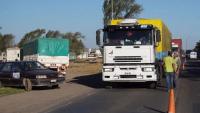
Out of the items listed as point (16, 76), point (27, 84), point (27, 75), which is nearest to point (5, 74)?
point (16, 76)

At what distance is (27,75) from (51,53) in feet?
44.8

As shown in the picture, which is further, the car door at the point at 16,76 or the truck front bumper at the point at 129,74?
the car door at the point at 16,76

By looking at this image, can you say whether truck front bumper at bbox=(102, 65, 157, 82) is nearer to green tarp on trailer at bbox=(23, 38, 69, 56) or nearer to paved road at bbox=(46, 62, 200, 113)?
paved road at bbox=(46, 62, 200, 113)

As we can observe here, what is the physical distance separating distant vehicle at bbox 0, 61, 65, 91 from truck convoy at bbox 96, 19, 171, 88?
2.60m

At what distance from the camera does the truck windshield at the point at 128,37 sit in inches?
977

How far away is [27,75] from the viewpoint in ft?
80.9

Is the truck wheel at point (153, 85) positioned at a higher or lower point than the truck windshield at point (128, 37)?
lower

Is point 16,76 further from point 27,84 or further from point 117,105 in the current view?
point 117,105

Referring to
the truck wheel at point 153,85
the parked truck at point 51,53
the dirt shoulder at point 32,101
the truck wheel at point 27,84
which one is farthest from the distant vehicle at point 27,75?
the parked truck at point 51,53

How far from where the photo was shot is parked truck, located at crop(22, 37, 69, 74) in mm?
→ 37562

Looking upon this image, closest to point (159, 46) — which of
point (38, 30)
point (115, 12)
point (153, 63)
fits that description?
point (153, 63)

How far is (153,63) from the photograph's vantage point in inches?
970

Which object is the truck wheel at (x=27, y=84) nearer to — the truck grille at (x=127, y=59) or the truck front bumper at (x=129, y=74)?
the truck front bumper at (x=129, y=74)

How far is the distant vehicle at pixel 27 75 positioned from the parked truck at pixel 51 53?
34.5 feet
